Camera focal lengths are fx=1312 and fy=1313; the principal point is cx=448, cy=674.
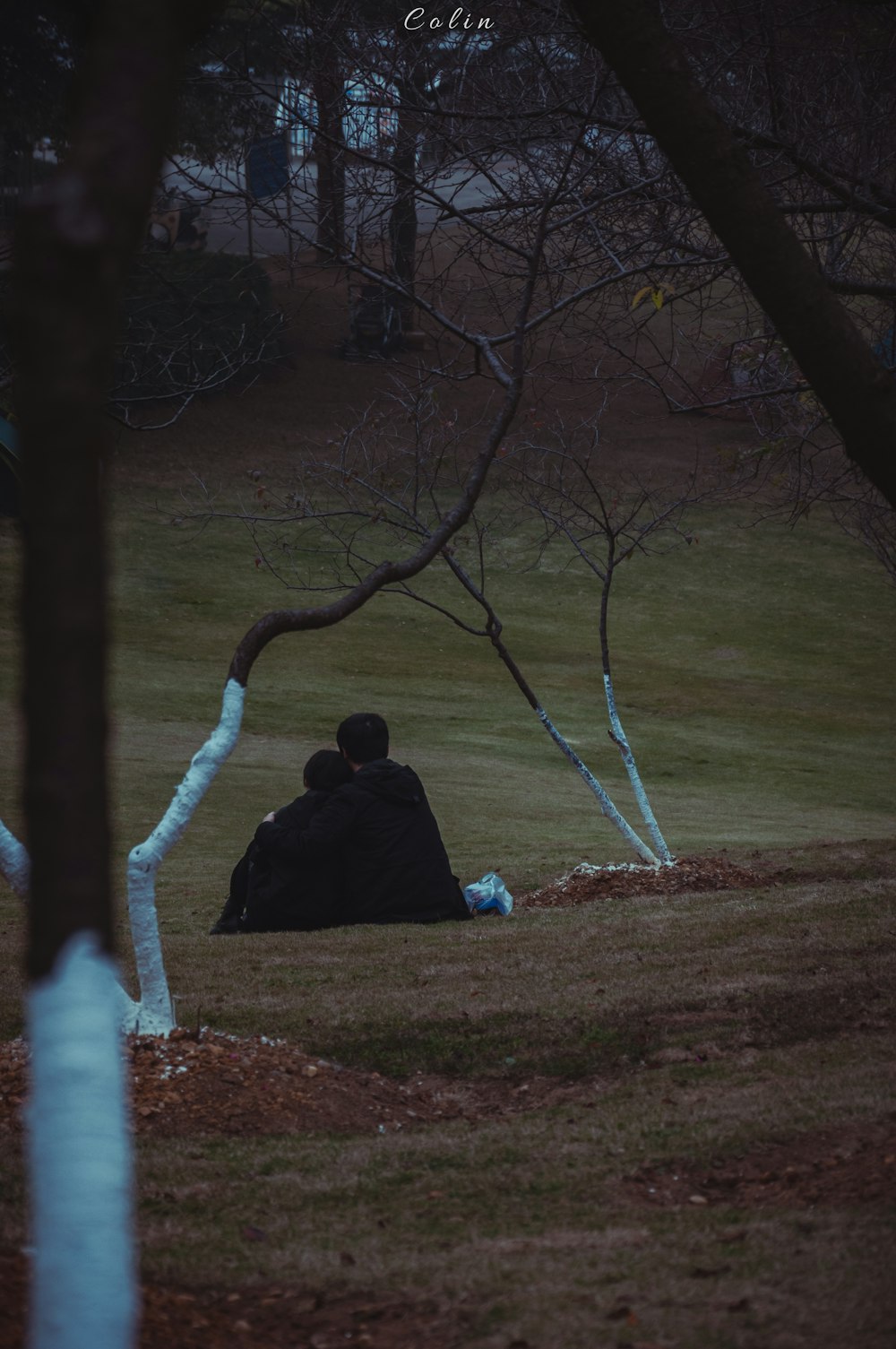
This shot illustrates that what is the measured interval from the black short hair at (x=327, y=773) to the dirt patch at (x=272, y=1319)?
4.74 meters

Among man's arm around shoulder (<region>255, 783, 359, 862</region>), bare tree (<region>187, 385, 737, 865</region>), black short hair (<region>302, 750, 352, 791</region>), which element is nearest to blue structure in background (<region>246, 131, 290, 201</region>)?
bare tree (<region>187, 385, 737, 865</region>)

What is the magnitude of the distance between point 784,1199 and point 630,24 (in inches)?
129

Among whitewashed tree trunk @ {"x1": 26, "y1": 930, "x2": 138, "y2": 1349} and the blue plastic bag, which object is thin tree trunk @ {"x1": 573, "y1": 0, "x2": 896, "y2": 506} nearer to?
whitewashed tree trunk @ {"x1": 26, "y1": 930, "x2": 138, "y2": 1349}

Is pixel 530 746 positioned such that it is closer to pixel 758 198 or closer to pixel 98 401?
pixel 758 198

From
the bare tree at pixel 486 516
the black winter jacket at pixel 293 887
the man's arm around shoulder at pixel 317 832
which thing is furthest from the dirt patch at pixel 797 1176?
the bare tree at pixel 486 516

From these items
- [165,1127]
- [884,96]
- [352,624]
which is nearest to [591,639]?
[352,624]

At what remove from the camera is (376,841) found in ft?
25.2

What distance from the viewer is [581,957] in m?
6.82

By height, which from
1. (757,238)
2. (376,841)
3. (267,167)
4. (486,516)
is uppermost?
(486,516)

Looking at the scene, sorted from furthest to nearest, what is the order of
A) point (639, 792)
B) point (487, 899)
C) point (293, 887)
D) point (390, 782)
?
point (639, 792) → point (487, 899) → point (293, 887) → point (390, 782)

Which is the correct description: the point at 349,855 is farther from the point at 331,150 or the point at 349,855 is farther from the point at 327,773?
the point at 331,150

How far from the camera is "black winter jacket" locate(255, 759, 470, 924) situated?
7.48 m

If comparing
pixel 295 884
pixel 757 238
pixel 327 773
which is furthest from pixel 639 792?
pixel 757 238

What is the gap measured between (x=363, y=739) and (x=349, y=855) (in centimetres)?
70
